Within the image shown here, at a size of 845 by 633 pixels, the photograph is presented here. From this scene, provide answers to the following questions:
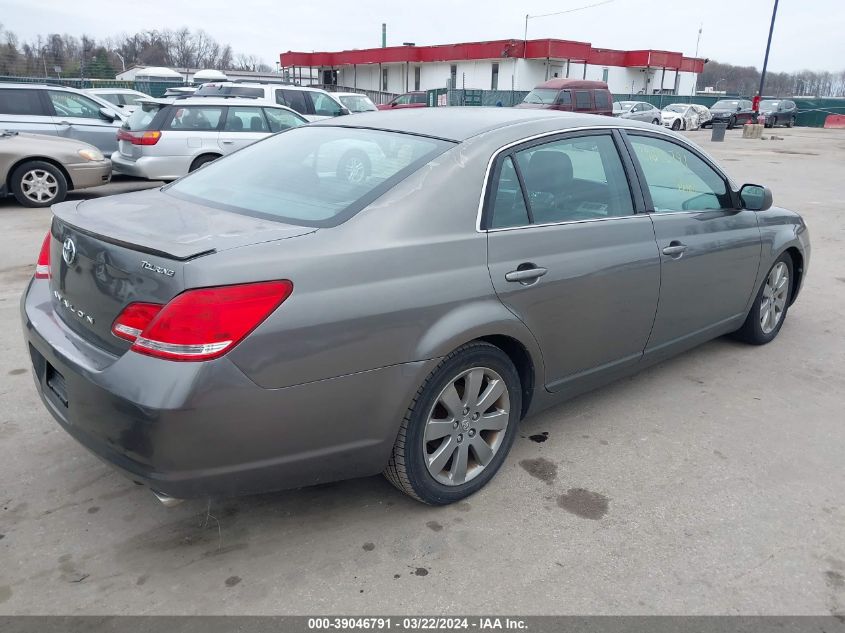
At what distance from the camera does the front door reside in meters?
3.85

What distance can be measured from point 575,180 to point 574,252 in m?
0.43

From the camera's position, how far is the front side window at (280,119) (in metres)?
11.2

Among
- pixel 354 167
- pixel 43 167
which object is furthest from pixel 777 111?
pixel 354 167

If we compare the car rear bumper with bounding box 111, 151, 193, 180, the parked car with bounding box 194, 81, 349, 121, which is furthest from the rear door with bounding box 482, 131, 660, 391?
the parked car with bounding box 194, 81, 349, 121

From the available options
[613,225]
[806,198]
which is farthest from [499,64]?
[613,225]

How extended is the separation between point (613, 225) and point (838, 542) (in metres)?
1.69

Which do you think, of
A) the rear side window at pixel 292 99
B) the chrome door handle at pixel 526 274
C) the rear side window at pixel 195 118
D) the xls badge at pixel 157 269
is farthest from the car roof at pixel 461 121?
the rear side window at pixel 292 99

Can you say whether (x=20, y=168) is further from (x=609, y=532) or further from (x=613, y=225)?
(x=609, y=532)

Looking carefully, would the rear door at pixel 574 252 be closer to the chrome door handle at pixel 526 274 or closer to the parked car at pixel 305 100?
the chrome door handle at pixel 526 274

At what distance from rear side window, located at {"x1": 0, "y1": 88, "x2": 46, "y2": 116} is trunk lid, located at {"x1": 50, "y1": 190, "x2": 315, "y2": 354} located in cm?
929

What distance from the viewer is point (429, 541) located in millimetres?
2773

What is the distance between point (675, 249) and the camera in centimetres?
383

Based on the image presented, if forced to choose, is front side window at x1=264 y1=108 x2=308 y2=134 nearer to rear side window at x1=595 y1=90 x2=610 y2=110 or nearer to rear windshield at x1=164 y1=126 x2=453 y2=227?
rear windshield at x1=164 y1=126 x2=453 y2=227

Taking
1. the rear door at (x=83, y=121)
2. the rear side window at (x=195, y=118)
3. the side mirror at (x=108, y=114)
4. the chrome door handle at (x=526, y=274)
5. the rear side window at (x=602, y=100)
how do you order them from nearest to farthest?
the chrome door handle at (x=526, y=274) → the rear side window at (x=195, y=118) → the rear door at (x=83, y=121) → the side mirror at (x=108, y=114) → the rear side window at (x=602, y=100)
